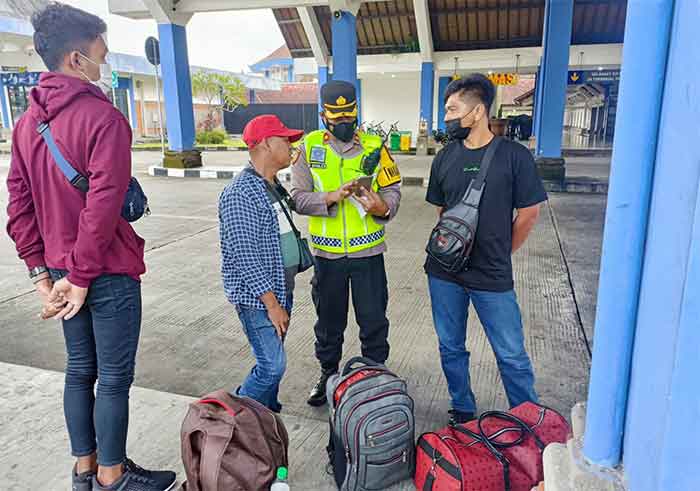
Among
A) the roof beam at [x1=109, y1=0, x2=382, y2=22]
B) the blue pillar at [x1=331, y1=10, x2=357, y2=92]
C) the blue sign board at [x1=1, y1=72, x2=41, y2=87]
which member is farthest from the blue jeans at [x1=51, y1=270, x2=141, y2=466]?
the blue sign board at [x1=1, y1=72, x2=41, y2=87]

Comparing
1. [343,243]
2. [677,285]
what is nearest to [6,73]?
[343,243]

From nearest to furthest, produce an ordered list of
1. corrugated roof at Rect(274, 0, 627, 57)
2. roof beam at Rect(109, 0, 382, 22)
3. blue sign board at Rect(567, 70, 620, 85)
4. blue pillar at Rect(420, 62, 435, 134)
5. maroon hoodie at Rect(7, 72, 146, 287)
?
maroon hoodie at Rect(7, 72, 146, 287), roof beam at Rect(109, 0, 382, 22), corrugated roof at Rect(274, 0, 627, 57), blue pillar at Rect(420, 62, 435, 134), blue sign board at Rect(567, 70, 620, 85)

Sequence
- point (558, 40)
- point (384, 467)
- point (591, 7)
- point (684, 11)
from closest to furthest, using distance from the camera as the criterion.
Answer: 1. point (684, 11)
2. point (384, 467)
3. point (558, 40)
4. point (591, 7)

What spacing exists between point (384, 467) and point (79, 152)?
1.55 metres

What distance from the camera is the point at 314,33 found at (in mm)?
16422

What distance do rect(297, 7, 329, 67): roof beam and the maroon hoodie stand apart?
15.1 metres

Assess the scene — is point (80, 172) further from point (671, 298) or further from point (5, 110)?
point (5, 110)

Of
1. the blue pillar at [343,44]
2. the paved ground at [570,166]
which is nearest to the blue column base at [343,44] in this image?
the blue pillar at [343,44]

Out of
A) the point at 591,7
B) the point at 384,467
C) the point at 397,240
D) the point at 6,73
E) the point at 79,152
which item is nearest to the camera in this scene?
the point at 79,152

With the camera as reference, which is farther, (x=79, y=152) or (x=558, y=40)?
(x=558, y=40)

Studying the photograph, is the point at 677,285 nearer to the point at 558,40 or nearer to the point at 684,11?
the point at 684,11

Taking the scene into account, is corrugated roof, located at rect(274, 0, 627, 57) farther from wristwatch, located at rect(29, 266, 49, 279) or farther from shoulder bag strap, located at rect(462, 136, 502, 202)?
wristwatch, located at rect(29, 266, 49, 279)

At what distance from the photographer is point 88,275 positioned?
5.63 feet

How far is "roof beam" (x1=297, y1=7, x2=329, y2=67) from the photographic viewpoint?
1578cm
